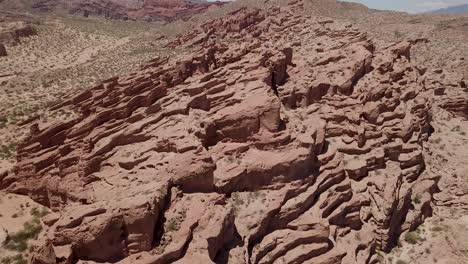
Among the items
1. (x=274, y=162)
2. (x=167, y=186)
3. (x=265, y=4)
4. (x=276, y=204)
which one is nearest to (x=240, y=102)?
(x=274, y=162)

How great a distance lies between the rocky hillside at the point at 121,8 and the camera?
145750 mm

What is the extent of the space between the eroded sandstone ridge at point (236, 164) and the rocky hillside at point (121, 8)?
376 feet

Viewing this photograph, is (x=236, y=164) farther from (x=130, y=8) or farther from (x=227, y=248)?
(x=130, y=8)

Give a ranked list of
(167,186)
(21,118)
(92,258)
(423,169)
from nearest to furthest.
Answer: (92,258)
(167,186)
(21,118)
(423,169)

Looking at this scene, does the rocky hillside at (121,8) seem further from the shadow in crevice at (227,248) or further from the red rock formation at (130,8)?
the shadow in crevice at (227,248)

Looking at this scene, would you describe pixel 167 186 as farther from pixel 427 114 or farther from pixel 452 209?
pixel 427 114

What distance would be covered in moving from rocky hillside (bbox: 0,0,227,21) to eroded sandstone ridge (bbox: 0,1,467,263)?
376 feet

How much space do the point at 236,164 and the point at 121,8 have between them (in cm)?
14860

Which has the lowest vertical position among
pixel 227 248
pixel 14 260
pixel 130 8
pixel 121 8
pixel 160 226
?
pixel 227 248

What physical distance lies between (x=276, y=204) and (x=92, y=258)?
11.1 metres

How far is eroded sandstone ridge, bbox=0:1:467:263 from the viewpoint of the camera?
787 inches

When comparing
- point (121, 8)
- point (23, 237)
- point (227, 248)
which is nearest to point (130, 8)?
point (121, 8)

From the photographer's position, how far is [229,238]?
22609 mm

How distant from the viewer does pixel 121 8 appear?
15938 cm
